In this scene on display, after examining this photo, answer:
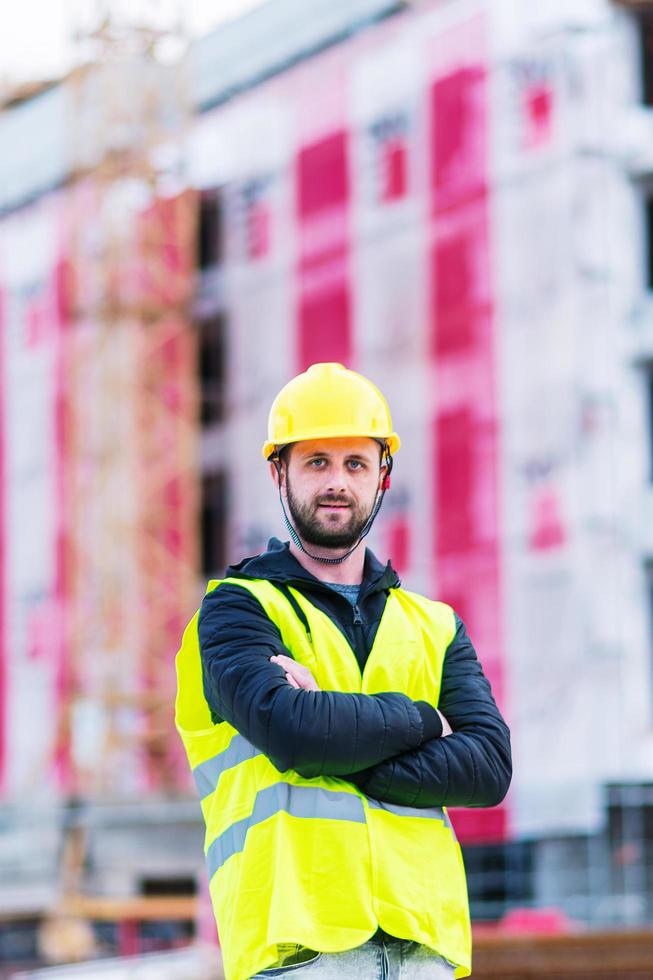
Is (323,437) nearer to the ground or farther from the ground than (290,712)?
farther from the ground

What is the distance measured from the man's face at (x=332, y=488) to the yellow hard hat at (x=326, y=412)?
0.08 feet

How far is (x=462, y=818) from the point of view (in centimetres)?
2198

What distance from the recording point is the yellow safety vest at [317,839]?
3488mm

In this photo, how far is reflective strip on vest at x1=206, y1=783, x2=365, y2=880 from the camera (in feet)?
11.6

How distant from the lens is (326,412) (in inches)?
149

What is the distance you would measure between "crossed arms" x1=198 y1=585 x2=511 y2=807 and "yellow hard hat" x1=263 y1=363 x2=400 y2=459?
1.05ft

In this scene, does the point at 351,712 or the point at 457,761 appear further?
the point at 457,761

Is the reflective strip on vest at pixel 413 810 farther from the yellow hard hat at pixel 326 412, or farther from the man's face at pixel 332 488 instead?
the yellow hard hat at pixel 326 412

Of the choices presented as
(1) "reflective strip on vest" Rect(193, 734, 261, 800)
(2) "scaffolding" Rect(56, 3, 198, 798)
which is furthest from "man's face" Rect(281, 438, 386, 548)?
(2) "scaffolding" Rect(56, 3, 198, 798)

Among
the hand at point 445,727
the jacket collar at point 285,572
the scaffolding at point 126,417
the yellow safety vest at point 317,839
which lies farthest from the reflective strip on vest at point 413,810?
the scaffolding at point 126,417

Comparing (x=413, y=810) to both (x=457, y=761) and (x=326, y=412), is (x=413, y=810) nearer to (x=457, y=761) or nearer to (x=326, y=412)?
(x=457, y=761)

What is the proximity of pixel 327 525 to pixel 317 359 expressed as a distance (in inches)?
857

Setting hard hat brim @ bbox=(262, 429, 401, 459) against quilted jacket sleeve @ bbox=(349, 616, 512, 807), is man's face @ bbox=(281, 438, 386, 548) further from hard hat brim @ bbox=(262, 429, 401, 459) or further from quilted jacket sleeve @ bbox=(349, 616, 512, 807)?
quilted jacket sleeve @ bbox=(349, 616, 512, 807)

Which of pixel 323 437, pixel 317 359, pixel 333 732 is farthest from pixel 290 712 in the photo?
pixel 317 359
